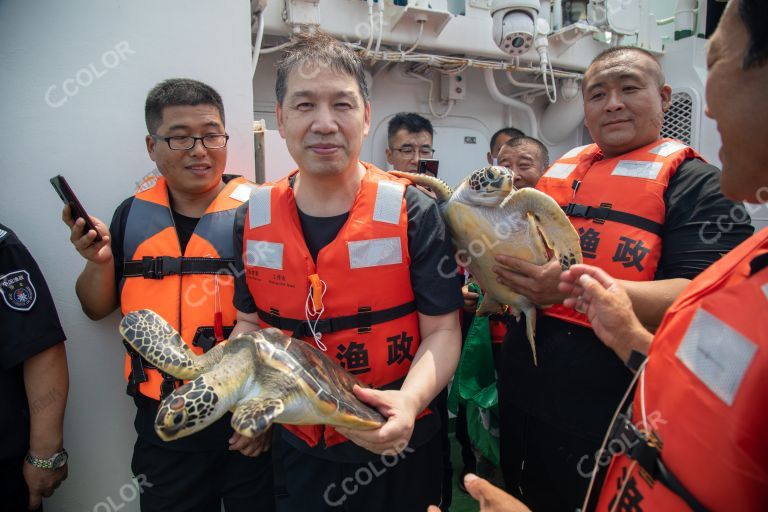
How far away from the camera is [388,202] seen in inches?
60.0

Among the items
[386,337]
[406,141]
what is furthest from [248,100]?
[386,337]

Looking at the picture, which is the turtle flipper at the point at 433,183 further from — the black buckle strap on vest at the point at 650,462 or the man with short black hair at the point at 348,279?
the black buckle strap on vest at the point at 650,462

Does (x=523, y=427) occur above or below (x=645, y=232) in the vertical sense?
below

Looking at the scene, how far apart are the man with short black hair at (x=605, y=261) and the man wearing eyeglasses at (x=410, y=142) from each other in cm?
166

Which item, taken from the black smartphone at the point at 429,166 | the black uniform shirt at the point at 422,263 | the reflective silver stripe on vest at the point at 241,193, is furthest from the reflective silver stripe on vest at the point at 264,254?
the black smartphone at the point at 429,166

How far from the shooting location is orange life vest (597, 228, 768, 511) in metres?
0.68

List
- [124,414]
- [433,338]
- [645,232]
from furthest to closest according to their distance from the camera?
[124,414]
[645,232]
[433,338]

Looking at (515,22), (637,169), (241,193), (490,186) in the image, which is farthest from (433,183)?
(515,22)

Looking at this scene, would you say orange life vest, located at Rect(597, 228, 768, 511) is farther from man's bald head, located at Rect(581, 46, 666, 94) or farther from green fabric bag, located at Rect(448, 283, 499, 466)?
green fabric bag, located at Rect(448, 283, 499, 466)

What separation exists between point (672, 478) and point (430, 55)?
4.47 meters

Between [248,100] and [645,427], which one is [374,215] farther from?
[248,100]

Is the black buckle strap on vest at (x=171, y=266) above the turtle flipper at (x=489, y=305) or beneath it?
above

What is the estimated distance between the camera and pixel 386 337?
1511 mm

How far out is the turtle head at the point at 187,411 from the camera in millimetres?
954
